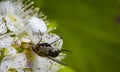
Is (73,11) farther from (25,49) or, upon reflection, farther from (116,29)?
(25,49)

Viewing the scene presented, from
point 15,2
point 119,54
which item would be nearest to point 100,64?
point 119,54

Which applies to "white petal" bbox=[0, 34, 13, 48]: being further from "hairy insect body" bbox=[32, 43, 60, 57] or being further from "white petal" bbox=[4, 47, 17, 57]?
"hairy insect body" bbox=[32, 43, 60, 57]

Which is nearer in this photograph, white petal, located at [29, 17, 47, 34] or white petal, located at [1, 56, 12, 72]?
white petal, located at [1, 56, 12, 72]

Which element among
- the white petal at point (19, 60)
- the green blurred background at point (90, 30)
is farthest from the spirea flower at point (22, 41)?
the green blurred background at point (90, 30)

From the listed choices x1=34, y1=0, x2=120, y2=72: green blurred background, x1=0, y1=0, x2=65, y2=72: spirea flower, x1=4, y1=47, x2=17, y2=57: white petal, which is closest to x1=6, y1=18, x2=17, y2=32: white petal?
x1=0, y1=0, x2=65, y2=72: spirea flower

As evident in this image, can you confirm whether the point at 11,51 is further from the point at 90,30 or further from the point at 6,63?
the point at 90,30

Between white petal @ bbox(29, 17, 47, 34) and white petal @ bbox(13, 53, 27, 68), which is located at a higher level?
white petal @ bbox(29, 17, 47, 34)

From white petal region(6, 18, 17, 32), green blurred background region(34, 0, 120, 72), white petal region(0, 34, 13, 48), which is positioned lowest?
green blurred background region(34, 0, 120, 72)
